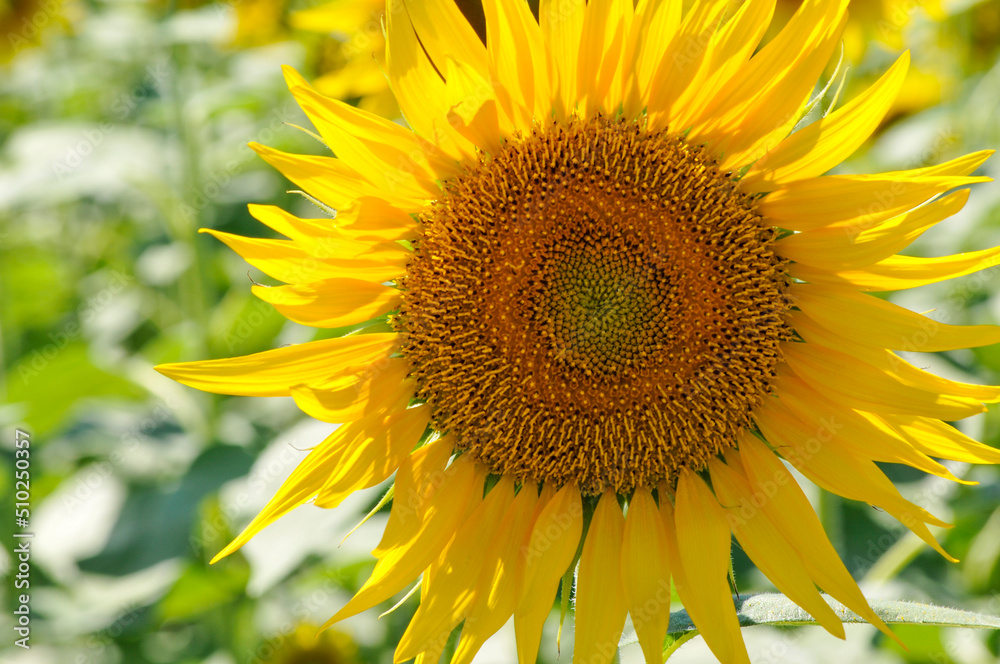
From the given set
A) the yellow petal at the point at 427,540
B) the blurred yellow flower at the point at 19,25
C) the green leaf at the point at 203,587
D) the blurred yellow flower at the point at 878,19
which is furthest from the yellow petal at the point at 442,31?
A: the blurred yellow flower at the point at 19,25

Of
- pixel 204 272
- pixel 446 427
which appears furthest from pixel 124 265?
pixel 446 427

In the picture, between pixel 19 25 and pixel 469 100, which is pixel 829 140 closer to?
Result: pixel 469 100

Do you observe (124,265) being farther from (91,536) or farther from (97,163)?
(91,536)

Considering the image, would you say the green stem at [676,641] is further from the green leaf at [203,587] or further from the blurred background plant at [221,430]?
the green leaf at [203,587]

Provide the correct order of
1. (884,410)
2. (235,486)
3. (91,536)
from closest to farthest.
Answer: (884,410) → (235,486) → (91,536)

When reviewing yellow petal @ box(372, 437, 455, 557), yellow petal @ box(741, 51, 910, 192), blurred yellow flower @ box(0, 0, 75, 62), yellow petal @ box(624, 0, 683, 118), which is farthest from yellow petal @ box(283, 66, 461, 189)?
blurred yellow flower @ box(0, 0, 75, 62)

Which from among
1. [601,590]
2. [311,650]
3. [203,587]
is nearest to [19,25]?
[311,650]
